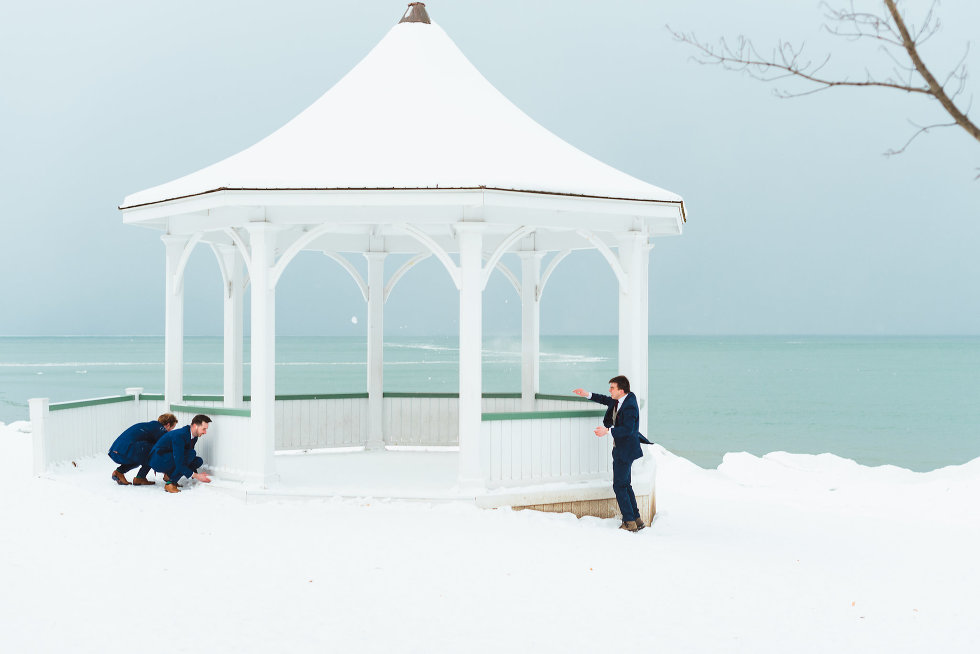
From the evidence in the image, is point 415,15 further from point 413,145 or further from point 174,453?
point 174,453

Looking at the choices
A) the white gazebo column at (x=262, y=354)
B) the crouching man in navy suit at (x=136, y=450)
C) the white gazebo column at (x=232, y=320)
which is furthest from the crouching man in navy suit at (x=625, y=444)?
the white gazebo column at (x=232, y=320)

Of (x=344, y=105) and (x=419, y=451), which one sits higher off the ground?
(x=344, y=105)

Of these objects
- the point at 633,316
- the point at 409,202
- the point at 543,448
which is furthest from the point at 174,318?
the point at 633,316

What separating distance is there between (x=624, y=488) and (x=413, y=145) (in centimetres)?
440

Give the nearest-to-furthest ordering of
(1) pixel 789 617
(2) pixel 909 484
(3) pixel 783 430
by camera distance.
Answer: (1) pixel 789 617
(2) pixel 909 484
(3) pixel 783 430

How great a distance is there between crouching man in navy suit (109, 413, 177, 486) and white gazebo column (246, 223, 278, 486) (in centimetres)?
146

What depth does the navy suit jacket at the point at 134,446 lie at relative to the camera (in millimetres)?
11305

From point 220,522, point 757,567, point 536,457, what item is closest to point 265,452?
point 220,522

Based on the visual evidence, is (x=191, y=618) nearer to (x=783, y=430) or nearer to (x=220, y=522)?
(x=220, y=522)

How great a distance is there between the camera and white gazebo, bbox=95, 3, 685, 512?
32.6 feet

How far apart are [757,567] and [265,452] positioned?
521 centimetres

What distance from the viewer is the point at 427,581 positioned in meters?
7.77

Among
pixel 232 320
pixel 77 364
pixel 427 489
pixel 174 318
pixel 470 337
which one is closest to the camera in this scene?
pixel 470 337

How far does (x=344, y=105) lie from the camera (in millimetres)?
11820
